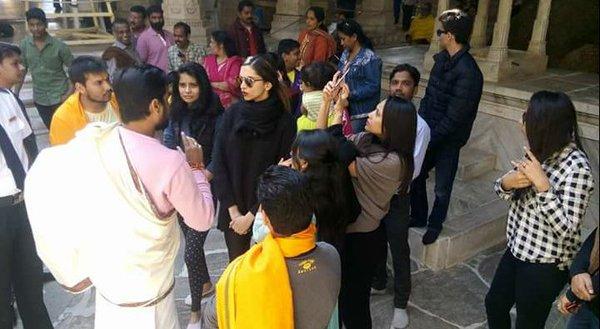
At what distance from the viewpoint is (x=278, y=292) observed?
5.31 feet

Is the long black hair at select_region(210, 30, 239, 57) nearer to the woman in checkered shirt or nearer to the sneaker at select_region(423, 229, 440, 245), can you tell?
the sneaker at select_region(423, 229, 440, 245)

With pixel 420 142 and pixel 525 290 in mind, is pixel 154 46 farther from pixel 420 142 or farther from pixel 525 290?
pixel 525 290

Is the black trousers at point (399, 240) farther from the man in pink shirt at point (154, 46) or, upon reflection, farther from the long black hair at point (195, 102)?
the man in pink shirt at point (154, 46)

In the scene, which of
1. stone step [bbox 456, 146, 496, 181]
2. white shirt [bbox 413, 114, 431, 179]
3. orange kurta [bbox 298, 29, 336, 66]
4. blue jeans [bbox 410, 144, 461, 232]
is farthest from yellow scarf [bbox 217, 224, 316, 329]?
orange kurta [bbox 298, 29, 336, 66]

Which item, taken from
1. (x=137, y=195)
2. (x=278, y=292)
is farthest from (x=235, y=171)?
(x=278, y=292)

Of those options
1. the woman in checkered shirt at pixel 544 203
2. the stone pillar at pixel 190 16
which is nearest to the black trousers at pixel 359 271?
the woman in checkered shirt at pixel 544 203

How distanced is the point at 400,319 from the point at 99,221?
2.15m

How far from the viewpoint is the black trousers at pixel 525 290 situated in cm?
231

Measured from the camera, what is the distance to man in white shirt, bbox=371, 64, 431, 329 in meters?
3.00

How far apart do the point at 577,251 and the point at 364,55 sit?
229 cm

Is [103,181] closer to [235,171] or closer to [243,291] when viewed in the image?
[243,291]

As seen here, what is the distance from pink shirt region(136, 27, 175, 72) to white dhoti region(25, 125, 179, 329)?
4.09 m

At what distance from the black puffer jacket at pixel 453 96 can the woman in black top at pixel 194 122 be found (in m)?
1.51

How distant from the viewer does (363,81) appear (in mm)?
4004
